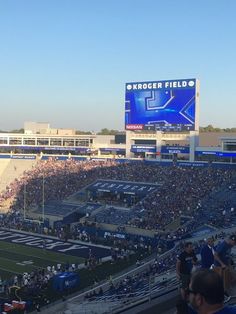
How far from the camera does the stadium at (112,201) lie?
84.1 feet

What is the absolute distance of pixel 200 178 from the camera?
42562 millimetres

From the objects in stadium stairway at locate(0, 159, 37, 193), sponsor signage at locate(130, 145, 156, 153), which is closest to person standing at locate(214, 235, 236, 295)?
sponsor signage at locate(130, 145, 156, 153)

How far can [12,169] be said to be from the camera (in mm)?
57438

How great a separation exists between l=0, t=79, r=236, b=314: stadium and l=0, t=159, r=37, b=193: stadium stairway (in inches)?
5.6

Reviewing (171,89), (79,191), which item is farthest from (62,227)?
(171,89)

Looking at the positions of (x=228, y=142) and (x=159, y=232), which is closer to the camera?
(x=159, y=232)

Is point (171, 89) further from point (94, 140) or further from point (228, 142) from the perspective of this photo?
point (94, 140)

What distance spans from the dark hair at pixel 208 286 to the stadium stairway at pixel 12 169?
53.3 meters

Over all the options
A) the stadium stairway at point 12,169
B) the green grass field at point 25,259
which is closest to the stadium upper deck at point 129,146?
the stadium stairway at point 12,169

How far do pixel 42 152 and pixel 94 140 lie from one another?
643 centimetres

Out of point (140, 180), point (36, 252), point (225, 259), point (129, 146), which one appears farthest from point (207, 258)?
point (129, 146)

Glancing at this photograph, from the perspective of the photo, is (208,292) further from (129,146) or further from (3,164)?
(3,164)

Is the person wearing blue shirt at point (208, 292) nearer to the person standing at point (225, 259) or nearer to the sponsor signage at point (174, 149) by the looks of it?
the person standing at point (225, 259)

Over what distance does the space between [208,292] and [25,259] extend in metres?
29.5
